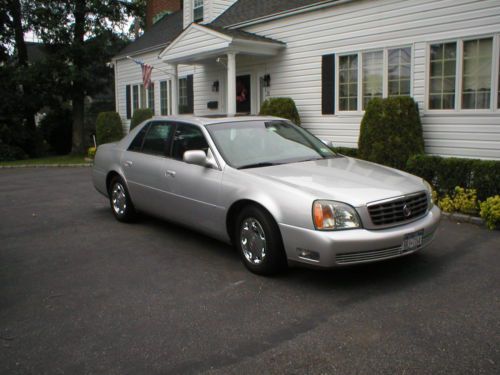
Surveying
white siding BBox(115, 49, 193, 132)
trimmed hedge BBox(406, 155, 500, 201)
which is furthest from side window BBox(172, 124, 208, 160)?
white siding BBox(115, 49, 193, 132)

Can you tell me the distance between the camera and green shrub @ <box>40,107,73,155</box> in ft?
86.0

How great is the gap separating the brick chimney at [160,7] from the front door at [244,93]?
11085mm

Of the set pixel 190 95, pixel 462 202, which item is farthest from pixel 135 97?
pixel 462 202

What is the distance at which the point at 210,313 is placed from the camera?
13.8 ft

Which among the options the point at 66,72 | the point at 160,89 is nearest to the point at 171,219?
the point at 160,89

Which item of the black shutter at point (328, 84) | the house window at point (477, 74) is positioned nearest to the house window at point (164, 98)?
the black shutter at point (328, 84)

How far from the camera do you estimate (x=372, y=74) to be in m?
11.5

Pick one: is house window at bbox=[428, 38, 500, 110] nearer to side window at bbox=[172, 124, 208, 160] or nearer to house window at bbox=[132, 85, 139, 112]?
side window at bbox=[172, 124, 208, 160]

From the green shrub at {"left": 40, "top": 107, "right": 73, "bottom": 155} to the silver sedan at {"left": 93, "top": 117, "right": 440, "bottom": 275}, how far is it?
68.2ft

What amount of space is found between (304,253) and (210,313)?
39.7 inches

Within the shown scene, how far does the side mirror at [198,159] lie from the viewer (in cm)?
555

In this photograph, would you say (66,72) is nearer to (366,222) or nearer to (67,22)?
(67,22)

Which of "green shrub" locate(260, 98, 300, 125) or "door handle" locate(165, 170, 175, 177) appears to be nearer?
"door handle" locate(165, 170, 175, 177)

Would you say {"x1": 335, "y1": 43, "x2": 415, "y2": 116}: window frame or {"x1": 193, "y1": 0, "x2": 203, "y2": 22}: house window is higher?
{"x1": 193, "y1": 0, "x2": 203, "y2": 22}: house window
